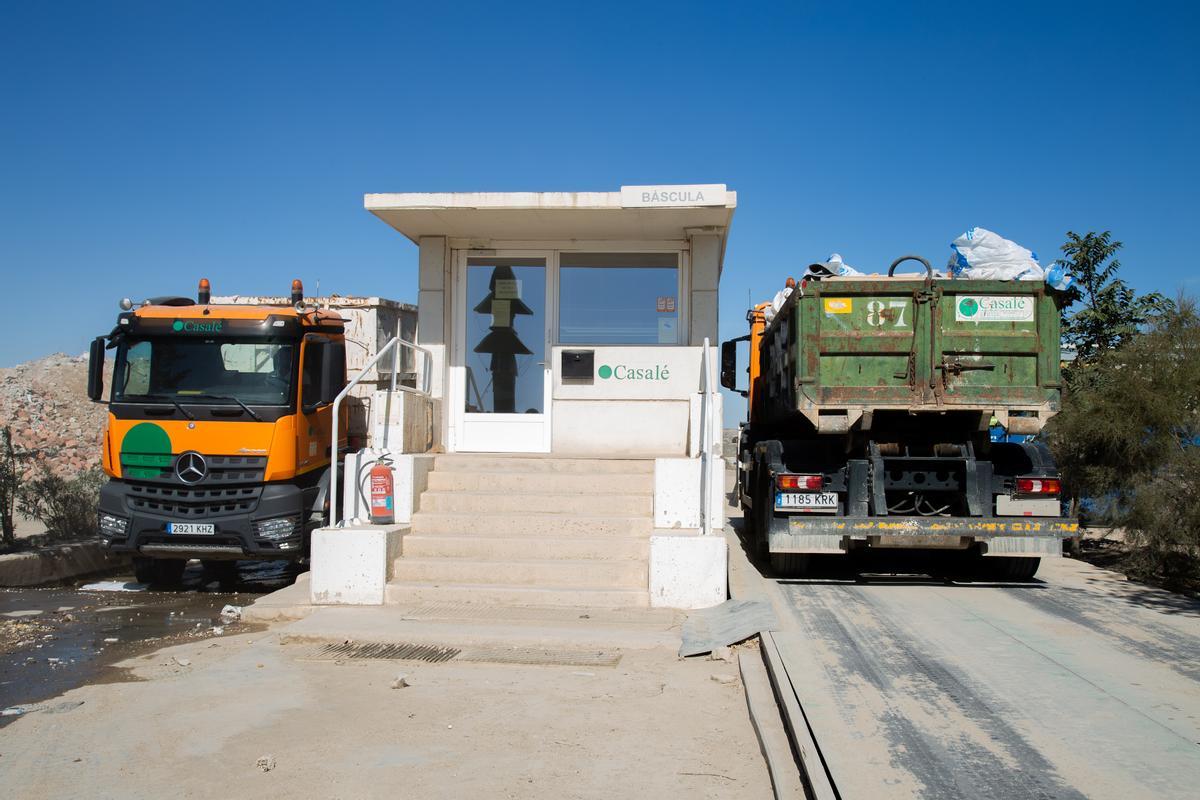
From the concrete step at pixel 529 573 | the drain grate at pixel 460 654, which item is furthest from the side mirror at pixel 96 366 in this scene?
the drain grate at pixel 460 654

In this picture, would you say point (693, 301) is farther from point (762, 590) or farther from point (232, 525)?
point (232, 525)

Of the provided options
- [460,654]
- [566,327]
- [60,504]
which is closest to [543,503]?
[460,654]

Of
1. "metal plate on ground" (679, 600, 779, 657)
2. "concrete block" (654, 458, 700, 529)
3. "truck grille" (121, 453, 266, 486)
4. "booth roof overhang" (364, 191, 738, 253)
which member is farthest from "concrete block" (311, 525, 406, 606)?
"booth roof overhang" (364, 191, 738, 253)

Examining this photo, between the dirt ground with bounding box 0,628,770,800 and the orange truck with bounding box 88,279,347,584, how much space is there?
9.16ft

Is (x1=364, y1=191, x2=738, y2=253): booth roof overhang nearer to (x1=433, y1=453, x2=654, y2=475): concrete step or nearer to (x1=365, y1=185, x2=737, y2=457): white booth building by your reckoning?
(x1=365, y1=185, x2=737, y2=457): white booth building

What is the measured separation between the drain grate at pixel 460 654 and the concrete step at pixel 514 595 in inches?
37.9

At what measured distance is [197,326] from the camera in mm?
9320

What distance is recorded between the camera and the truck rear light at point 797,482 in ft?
27.1

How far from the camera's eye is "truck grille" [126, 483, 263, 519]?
8.98 meters

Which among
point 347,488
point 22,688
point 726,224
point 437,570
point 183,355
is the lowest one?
point 22,688

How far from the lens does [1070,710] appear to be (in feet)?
15.0

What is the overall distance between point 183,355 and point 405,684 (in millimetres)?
5400

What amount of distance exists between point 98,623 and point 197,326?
3.07 meters

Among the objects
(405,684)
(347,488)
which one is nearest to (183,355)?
(347,488)
